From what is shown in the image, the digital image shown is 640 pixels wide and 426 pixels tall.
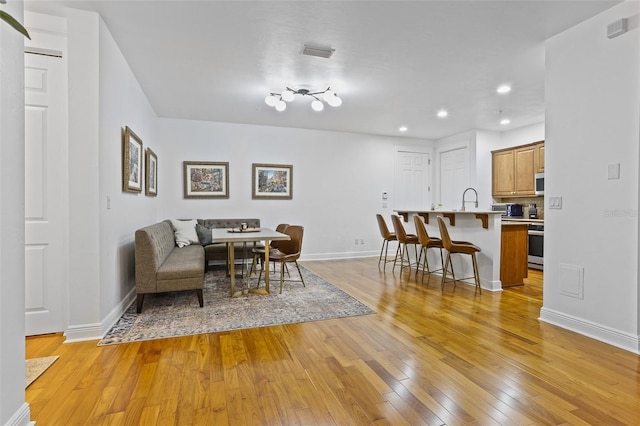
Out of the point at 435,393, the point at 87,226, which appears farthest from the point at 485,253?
the point at 87,226

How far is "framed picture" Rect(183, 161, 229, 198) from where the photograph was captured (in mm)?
5922

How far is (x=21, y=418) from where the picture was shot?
147 cm

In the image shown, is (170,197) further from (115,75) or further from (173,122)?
(115,75)

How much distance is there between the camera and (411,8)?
255 centimetres

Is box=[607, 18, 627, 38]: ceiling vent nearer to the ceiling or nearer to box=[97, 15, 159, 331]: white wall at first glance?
the ceiling

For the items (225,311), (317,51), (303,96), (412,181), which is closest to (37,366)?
(225,311)

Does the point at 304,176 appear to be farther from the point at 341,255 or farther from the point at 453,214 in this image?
the point at 453,214

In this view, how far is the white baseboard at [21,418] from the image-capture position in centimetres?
141

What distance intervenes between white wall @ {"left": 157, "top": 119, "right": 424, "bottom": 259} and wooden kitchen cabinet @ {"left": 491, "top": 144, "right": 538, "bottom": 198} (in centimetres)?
204

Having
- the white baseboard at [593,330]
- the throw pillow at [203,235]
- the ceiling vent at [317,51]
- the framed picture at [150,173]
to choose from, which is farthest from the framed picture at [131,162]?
the white baseboard at [593,330]

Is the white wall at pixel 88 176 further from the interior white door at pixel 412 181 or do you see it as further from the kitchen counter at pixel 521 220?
the interior white door at pixel 412 181

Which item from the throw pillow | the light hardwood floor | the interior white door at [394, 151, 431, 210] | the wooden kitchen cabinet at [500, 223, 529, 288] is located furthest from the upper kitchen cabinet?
the throw pillow

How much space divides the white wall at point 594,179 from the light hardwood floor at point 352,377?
279 millimetres

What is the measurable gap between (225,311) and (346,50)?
2939 mm
